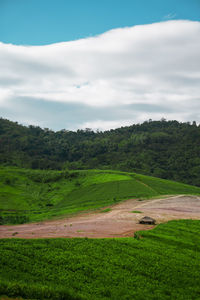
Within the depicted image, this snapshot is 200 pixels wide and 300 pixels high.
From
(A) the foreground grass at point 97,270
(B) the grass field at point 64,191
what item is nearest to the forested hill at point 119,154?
(B) the grass field at point 64,191

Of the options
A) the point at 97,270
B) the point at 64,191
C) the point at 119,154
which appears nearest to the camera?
the point at 97,270

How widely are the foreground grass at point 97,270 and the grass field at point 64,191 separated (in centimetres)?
3402

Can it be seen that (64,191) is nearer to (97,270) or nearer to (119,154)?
(97,270)

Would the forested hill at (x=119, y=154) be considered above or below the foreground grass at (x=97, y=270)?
above

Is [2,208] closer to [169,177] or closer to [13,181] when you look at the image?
[13,181]

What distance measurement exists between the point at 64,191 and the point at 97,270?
69.5 meters

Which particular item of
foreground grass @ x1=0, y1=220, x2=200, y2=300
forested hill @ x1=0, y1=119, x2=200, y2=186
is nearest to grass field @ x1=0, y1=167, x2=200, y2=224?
foreground grass @ x1=0, y1=220, x2=200, y2=300

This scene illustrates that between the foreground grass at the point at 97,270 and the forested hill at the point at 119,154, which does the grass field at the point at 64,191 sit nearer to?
the foreground grass at the point at 97,270

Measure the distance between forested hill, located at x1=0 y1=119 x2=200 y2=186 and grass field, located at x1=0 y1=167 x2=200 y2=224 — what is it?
41.5 meters

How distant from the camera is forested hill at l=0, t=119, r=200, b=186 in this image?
452ft

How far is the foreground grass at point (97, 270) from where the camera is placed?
39.4ft

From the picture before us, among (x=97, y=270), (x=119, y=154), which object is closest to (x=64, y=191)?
(x=97, y=270)

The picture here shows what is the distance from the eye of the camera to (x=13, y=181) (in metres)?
88.9

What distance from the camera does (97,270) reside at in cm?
1447
